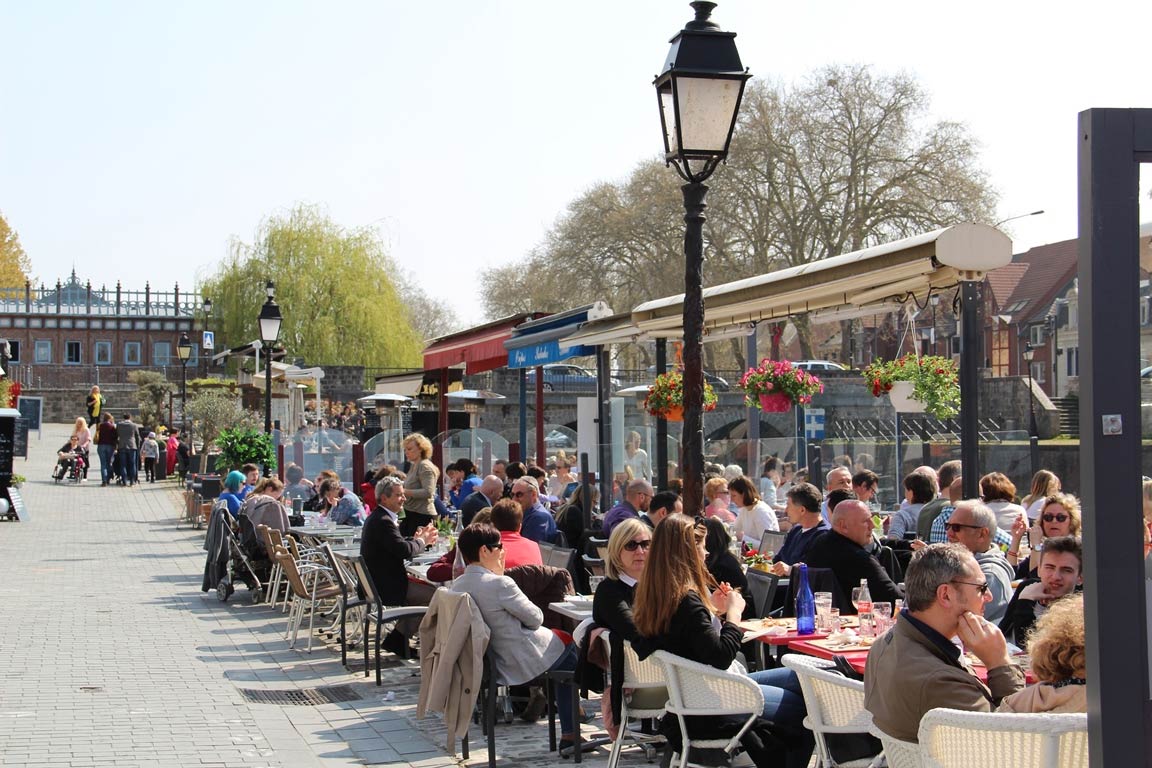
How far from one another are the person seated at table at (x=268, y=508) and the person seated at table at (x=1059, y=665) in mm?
10421

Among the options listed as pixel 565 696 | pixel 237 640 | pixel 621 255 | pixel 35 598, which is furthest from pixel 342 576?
pixel 621 255

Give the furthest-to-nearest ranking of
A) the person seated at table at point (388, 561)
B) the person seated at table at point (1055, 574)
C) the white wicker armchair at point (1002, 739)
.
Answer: the person seated at table at point (388, 561)
the person seated at table at point (1055, 574)
the white wicker armchair at point (1002, 739)

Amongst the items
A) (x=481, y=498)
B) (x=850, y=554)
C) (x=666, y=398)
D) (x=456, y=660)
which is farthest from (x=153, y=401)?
(x=850, y=554)

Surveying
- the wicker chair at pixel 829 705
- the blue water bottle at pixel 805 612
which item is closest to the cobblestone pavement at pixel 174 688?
the blue water bottle at pixel 805 612

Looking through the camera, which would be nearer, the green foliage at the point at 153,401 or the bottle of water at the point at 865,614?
the bottle of water at the point at 865,614

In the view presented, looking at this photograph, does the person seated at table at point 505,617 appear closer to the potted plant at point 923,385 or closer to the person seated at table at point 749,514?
the person seated at table at point 749,514

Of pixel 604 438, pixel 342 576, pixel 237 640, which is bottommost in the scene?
pixel 237 640

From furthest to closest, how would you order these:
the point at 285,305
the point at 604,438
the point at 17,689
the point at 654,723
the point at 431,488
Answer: the point at 285,305
the point at 604,438
the point at 431,488
the point at 17,689
the point at 654,723

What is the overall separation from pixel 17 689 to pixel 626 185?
1553 inches

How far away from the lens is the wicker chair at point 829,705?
189 inches

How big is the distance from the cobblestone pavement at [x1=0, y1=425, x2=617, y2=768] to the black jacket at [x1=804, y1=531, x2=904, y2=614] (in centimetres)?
144

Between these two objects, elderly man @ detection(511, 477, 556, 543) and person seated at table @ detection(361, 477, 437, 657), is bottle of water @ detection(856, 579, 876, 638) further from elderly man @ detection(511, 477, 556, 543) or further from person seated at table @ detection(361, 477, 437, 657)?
elderly man @ detection(511, 477, 556, 543)

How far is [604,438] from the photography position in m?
14.1

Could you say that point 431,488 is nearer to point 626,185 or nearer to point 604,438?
point 604,438
